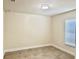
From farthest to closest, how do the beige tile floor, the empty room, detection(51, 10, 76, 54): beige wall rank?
detection(51, 10, 76, 54): beige wall → the empty room → the beige tile floor

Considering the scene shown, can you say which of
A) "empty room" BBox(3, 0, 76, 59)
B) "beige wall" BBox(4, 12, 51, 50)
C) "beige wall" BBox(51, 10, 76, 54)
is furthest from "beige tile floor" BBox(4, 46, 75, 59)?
"beige wall" BBox(4, 12, 51, 50)

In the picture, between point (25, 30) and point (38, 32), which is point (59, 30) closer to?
point (38, 32)

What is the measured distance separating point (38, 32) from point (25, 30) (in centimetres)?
92

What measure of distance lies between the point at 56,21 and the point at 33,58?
2.98m

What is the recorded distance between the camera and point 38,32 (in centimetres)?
546

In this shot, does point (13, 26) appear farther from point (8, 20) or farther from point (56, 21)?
point (56, 21)

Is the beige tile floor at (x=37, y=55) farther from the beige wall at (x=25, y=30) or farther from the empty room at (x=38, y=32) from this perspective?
the beige wall at (x=25, y=30)

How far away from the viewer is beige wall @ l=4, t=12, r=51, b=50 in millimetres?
4434

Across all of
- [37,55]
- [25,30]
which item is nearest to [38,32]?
[25,30]

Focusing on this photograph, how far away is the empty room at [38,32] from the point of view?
13.0 feet

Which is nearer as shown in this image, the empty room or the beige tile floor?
the beige tile floor

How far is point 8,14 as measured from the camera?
14.5 ft

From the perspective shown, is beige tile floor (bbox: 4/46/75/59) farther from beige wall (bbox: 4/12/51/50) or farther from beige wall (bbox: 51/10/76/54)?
beige wall (bbox: 4/12/51/50)

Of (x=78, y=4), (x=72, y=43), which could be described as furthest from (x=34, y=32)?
(x=78, y=4)
